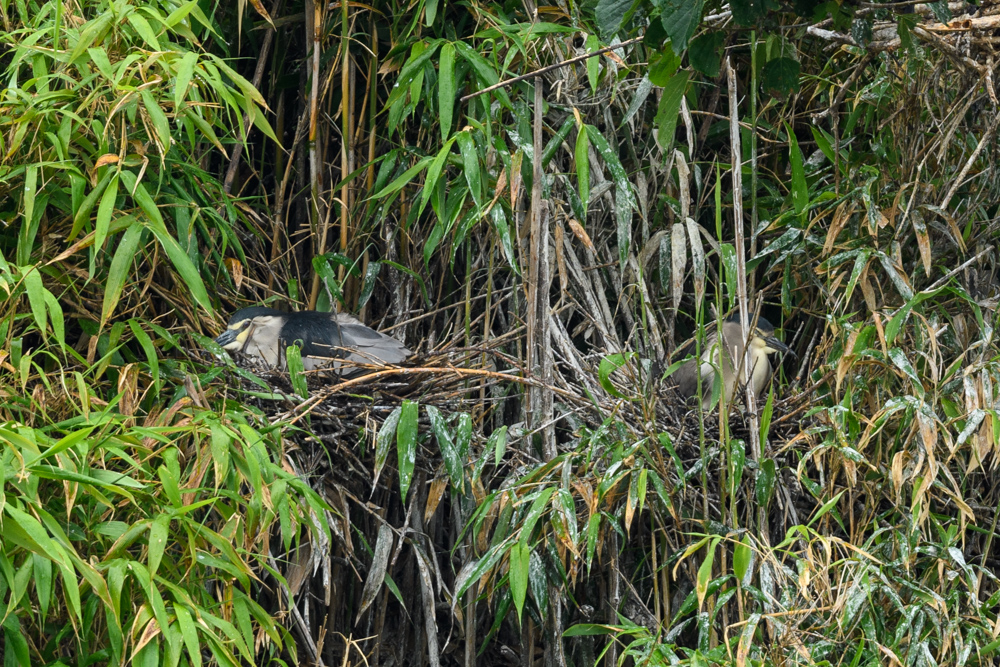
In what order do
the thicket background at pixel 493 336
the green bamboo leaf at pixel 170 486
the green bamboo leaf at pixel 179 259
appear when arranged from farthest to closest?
the green bamboo leaf at pixel 179 259 < the thicket background at pixel 493 336 < the green bamboo leaf at pixel 170 486

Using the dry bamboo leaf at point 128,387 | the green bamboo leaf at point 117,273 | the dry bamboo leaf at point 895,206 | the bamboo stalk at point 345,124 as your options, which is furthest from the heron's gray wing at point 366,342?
the dry bamboo leaf at point 895,206

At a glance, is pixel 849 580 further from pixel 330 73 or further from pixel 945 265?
pixel 330 73

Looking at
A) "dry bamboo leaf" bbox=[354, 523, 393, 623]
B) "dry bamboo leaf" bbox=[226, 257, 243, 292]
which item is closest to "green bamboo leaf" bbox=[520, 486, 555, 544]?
"dry bamboo leaf" bbox=[354, 523, 393, 623]

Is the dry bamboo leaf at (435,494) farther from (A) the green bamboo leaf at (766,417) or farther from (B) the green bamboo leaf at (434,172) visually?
(A) the green bamboo leaf at (766,417)

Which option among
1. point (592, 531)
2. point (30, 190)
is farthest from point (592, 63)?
point (30, 190)

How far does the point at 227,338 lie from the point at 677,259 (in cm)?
102

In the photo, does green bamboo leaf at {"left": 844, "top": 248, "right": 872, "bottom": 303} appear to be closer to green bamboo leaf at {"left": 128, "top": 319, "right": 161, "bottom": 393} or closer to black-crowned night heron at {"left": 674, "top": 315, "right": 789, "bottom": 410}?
black-crowned night heron at {"left": 674, "top": 315, "right": 789, "bottom": 410}

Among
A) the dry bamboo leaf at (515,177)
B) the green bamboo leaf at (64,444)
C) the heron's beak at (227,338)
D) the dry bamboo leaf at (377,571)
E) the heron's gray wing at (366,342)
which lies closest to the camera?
the green bamboo leaf at (64,444)

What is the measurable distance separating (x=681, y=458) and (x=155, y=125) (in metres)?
1.28

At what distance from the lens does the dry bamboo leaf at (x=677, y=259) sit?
8.81ft

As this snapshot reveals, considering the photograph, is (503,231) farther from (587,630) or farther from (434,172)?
(587,630)

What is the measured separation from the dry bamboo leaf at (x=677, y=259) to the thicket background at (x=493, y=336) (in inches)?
0.5

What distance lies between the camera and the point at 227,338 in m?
2.76

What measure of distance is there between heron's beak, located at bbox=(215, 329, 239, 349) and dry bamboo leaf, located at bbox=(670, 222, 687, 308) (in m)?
0.99
